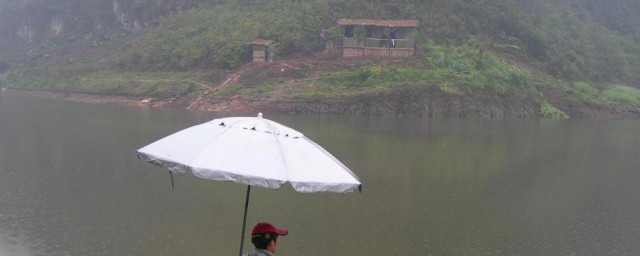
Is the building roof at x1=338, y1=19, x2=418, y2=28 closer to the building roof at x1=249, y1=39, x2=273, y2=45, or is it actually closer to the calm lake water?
the building roof at x1=249, y1=39, x2=273, y2=45

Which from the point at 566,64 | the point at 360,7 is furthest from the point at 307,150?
the point at 566,64

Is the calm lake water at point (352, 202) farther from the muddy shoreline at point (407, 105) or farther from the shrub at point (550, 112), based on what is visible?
the shrub at point (550, 112)

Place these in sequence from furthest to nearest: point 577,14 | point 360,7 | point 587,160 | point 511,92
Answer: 1. point 577,14
2. point 360,7
3. point 511,92
4. point 587,160

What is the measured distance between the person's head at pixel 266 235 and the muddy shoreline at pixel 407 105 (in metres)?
38.8

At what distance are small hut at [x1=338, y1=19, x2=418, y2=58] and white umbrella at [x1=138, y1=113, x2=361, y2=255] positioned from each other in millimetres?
46433

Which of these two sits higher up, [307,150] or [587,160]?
[307,150]

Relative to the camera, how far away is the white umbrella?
6.07 metres

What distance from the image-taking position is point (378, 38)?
53.0 metres

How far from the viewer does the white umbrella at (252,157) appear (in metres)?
6.07

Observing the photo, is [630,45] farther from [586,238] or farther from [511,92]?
[586,238]

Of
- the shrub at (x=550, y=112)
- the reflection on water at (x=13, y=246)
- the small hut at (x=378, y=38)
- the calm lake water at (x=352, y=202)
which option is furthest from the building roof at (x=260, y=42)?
the reflection on water at (x=13, y=246)

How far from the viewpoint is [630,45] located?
231ft

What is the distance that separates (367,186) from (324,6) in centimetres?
4108

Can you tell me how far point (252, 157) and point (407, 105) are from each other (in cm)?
4085
